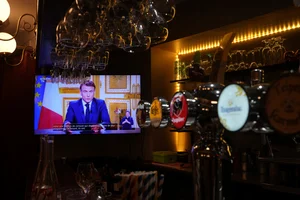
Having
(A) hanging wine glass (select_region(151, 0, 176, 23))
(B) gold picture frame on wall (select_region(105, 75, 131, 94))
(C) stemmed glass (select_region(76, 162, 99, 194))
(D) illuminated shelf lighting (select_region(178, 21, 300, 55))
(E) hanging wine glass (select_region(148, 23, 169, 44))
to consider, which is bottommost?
(C) stemmed glass (select_region(76, 162, 99, 194))

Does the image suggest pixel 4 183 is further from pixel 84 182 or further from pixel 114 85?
pixel 84 182

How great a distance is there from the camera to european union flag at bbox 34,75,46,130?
451 centimetres

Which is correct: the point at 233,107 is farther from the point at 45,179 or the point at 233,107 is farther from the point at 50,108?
the point at 50,108

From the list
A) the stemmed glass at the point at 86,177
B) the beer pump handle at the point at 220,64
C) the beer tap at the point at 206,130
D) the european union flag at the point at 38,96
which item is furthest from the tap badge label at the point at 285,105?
the european union flag at the point at 38,96

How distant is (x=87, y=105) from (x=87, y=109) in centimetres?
6

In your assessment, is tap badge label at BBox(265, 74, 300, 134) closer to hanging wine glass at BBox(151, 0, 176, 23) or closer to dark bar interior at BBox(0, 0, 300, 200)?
dark bar interior at BBox(0, 0, 300, 200)

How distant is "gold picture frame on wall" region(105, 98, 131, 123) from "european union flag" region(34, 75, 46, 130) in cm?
91

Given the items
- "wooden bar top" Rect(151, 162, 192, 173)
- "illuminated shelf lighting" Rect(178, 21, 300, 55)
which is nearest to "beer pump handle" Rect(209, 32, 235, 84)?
"illuminated shelf lighting" Rect(178, 21, 300, 55)

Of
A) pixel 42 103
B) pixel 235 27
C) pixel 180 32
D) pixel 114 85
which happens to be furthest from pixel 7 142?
pixel 235 27

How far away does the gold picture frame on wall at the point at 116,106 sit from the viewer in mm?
4695

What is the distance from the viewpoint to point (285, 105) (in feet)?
1.75

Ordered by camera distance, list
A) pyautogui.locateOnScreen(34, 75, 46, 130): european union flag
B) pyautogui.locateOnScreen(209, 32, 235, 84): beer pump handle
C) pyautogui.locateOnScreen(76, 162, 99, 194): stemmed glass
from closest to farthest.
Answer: pyautogui.locateOnScreen(209, 32, 235, 84): beer pump handle, pyautogui.locateOnScreen(76, 162, 99, 194): stemmed glass, pyautogui.locateOnScreen(34, 75, 46, 130): european union flag

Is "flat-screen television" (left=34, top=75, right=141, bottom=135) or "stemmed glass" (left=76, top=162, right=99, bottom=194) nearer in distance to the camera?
"stemmed glass" (left=76, top=162, right=99, bottom=194)

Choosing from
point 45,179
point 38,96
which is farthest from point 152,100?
point 38,96
